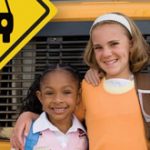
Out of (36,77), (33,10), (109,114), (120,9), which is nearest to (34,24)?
(33,10)

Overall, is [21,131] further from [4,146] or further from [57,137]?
[4,146]

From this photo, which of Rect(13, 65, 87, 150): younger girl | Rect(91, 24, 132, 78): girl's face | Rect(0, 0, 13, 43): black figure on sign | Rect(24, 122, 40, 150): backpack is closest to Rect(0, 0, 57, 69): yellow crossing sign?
Rect(0, 0, 13, 43): black figure on sign

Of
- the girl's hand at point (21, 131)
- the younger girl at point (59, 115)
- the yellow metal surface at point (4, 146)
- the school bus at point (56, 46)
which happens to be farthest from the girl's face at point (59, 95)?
the yellow metal surface at point (4, 146)

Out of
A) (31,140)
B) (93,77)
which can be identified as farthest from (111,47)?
(31,140)

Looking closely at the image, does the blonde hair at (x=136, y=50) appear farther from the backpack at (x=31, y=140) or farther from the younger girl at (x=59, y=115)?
the backpack at (x=31, y=140)

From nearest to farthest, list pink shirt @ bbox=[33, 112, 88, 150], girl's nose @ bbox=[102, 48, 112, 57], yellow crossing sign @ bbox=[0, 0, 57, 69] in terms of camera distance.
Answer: girl's nose @ bbox=[102, 48, 112, 57] < pink shirt @ bbox=[33, 112, 88, 150] < yellow crossing sign @ bbox=[0, 0, 57, 69]

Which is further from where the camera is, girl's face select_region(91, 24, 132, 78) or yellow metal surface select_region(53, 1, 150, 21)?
yellow metal surface select_region(53, 1, 150, 21)

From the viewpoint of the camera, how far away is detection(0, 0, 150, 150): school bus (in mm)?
2701

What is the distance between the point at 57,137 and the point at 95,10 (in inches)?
28.2

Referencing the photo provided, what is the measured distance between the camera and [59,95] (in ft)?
8.11

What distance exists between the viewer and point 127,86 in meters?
2.38

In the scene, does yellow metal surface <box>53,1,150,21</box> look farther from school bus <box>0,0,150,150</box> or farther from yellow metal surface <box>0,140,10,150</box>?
yellow metal surface <box>0,140,10,150</box>

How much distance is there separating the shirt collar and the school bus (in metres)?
0.32

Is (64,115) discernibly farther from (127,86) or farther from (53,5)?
(53,5)
